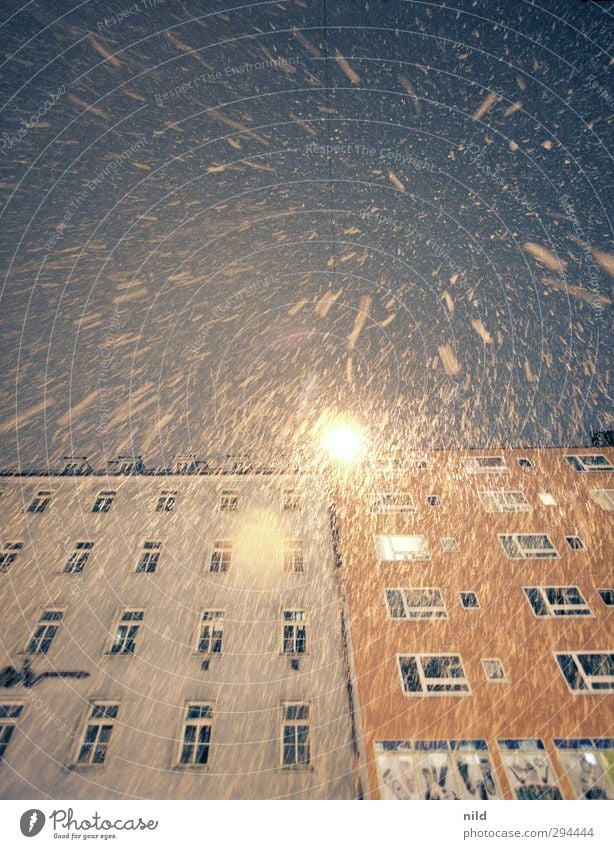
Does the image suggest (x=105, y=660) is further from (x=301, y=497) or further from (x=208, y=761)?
(x=301, y=497)

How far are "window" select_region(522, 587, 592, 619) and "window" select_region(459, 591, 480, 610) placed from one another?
81.4 inches

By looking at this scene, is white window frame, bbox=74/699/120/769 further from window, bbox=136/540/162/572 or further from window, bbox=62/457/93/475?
window, bbox=62/457/93/475

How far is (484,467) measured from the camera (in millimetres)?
20328

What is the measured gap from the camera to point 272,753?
12047mm

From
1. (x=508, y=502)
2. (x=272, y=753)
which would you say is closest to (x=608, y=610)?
(x=508, y=502)

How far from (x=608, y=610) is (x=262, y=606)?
44.3ft

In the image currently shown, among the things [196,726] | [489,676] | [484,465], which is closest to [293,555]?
[196,726]

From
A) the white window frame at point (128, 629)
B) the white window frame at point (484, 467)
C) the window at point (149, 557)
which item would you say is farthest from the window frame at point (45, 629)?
the white window frame at point (484, 467)

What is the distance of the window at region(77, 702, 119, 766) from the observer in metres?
12.0

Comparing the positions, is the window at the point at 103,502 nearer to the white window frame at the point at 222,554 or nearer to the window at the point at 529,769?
the white window frame at the point at 222,554

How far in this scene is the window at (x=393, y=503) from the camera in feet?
60.2

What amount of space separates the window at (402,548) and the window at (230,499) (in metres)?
7.58

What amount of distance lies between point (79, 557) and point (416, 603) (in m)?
15.3
